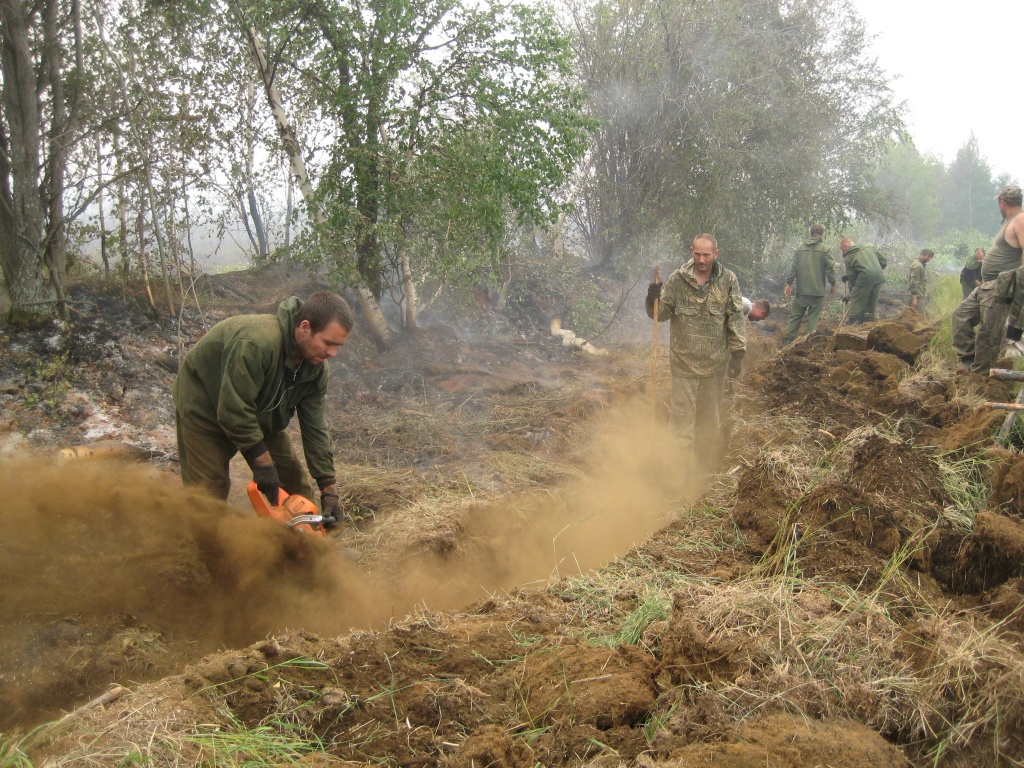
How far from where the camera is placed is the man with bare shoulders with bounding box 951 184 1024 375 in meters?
7.00

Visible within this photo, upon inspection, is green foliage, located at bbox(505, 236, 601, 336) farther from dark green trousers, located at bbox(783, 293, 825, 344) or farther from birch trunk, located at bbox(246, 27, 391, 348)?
dark green trousers, located at bbox(783, 293, 825, 344)

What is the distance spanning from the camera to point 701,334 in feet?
21.1

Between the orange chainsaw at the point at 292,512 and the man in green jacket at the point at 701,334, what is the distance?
3.75m

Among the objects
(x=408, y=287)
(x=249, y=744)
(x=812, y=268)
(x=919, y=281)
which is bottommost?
(x=249, y=744)

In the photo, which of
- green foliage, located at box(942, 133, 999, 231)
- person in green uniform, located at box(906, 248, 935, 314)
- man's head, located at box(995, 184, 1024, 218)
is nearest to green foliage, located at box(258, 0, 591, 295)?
man's head, located at box(995, 184, 1024, 218)

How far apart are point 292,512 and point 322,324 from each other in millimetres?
1076

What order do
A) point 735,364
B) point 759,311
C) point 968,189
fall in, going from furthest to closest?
point 968,189 < point 759,311 < point 735,364

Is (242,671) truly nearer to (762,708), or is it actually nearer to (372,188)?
(762,708)

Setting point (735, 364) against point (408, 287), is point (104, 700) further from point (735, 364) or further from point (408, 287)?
point (408, 287)

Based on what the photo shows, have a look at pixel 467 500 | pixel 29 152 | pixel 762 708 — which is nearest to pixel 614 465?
pixel 467 500

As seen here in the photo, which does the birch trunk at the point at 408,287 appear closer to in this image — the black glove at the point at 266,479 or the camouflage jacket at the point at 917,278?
the black glove at the point at 266,479

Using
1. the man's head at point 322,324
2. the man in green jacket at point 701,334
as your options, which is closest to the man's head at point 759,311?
the man in green jacket at point 701,334

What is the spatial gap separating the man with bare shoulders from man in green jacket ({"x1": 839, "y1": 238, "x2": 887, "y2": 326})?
5.14m

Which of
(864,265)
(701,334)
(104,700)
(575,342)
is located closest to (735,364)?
(701,334)
